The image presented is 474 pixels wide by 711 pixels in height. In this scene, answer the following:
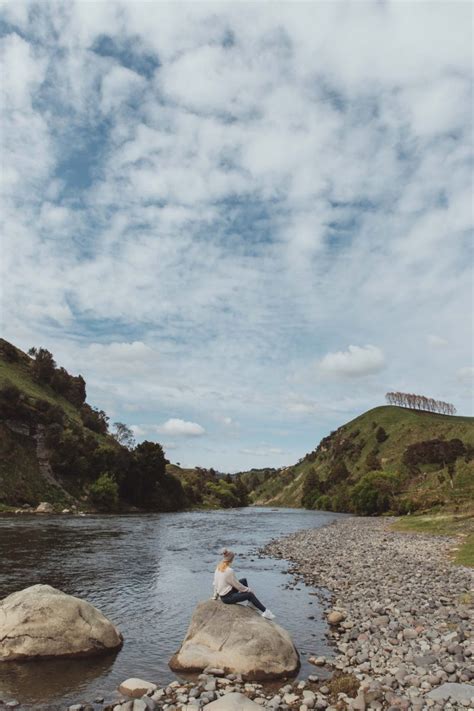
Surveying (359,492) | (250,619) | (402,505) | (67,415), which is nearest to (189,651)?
(250,619)

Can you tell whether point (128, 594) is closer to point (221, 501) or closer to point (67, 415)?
point (67, 415)

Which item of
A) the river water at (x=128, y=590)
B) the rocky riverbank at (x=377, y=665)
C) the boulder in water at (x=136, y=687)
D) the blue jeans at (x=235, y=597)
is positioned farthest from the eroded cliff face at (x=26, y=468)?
the boulder in water at (x=136, y=687)

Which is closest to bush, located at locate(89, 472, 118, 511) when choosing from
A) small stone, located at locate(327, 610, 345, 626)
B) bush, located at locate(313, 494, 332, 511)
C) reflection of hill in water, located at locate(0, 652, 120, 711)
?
bush, located at locate(313, 494, 332, 511)

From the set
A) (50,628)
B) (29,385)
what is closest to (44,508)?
(29,385)

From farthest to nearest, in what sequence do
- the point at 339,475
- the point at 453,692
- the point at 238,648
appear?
the point at 339,475
the point at 238,648
the point at 453,692

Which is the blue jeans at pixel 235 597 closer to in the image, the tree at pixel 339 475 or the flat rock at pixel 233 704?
the flat rock at pixel 233 704

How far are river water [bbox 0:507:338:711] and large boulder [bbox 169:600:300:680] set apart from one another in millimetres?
629

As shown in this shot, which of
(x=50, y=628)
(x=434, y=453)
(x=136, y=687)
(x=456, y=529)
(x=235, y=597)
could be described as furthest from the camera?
(x=434, y=453)

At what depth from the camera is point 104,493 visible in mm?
91688

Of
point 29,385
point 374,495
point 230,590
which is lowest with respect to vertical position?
point 230,590

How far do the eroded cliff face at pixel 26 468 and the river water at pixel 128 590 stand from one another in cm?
3020

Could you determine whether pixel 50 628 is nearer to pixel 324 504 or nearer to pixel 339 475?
pixel 324 504

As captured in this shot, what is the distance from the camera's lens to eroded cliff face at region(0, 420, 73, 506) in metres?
76.9

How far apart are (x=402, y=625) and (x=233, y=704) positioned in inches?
316
